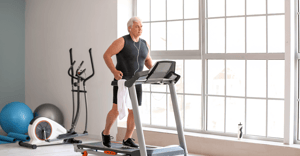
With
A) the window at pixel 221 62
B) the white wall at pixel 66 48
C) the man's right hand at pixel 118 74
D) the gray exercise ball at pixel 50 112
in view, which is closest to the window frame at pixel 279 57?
the window at pixel 221 62

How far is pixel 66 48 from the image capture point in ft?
19.6

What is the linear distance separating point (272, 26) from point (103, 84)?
260cm

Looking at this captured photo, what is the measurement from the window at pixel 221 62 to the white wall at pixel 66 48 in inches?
24.7

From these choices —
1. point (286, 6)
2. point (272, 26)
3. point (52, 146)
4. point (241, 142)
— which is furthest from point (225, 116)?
point (52, 146)

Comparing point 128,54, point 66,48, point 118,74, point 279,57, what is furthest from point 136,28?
point 66,48

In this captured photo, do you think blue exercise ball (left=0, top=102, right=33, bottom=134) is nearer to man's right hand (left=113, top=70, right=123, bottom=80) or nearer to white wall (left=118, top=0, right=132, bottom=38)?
white wall (left=118, top=0, right=132, bottom=38)

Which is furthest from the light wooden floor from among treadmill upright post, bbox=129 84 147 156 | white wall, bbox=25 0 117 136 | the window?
treadmill upright post, bbox=129 84 147 156

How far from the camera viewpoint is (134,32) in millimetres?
4000

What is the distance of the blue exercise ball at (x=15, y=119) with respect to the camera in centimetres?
534

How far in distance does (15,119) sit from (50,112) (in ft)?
1.75

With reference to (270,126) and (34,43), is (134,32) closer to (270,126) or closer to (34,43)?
(270,126)

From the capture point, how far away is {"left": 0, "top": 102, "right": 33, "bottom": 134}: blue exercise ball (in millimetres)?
5344

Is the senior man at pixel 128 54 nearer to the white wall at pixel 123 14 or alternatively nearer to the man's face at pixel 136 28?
the man's face at pixel 136 28

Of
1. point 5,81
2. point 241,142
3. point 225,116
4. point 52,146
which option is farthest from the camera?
point 5,81
